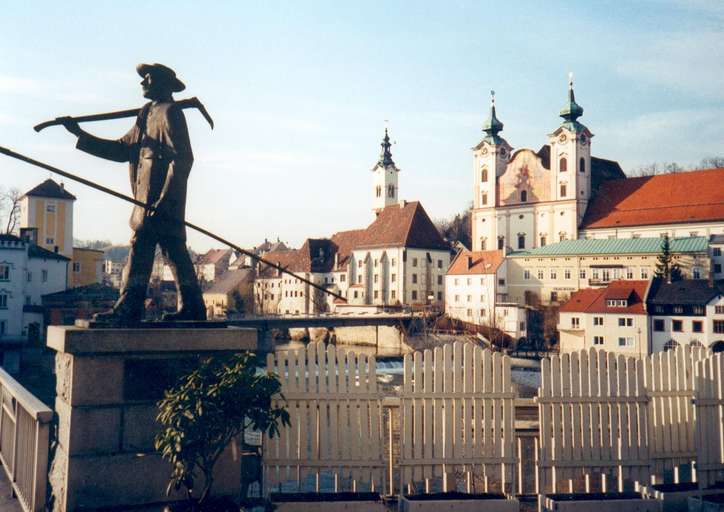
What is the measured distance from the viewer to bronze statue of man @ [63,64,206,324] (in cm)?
673

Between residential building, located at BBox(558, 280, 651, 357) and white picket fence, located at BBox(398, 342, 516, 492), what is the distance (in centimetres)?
4846

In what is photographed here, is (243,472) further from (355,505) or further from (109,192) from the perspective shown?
(109,192)

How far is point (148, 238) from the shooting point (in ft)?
22.2

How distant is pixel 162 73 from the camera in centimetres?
705

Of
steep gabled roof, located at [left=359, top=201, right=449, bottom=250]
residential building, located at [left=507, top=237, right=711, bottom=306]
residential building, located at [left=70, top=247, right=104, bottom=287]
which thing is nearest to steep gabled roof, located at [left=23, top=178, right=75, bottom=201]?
residential building, located at [left=70, top=247, right=104, bottom=287]

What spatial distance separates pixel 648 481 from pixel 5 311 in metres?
53.9

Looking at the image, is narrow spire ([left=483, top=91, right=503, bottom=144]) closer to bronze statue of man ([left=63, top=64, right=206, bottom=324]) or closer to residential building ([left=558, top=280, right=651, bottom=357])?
residential building ([left=558, top=280, right=651, bottom=357])

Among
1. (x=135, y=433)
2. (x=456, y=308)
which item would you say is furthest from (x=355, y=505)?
(x=456, y=308)

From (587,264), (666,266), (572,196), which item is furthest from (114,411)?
(572,196)

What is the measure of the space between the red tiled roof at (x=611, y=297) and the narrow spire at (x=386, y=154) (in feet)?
195

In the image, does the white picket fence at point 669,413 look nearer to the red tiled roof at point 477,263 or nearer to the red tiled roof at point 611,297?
the red tiled roof at point 611,297

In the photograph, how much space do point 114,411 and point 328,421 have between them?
2175mm

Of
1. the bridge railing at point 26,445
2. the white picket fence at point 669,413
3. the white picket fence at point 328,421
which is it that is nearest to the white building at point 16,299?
the bridge railing at point 26,445

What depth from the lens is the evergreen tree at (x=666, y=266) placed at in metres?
59.4
